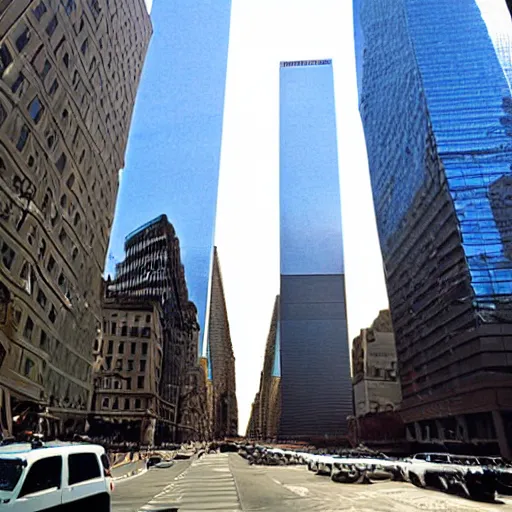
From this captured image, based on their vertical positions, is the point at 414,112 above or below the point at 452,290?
above

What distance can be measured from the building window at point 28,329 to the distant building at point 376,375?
128784 millimetres

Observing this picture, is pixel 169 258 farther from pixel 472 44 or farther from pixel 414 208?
pixel 472 44

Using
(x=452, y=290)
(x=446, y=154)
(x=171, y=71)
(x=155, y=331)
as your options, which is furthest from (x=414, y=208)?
(x=171, y=71)

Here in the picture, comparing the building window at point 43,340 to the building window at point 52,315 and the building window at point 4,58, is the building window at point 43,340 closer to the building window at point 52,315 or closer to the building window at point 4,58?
the building window at point 52,315

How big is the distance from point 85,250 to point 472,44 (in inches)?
3411

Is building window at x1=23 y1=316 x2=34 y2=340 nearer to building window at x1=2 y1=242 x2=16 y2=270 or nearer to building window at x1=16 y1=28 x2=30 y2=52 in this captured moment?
building window at x1=2 y1=242 x2=16 y2=270

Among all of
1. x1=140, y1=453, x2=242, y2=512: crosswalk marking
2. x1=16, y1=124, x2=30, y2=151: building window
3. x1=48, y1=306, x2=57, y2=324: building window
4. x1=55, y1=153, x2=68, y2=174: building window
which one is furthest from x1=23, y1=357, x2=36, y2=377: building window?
x1=140, y1=453, x2=242, y2=512: crosswalk marking

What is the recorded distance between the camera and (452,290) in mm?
76875

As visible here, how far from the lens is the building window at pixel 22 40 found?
34219 millimetres

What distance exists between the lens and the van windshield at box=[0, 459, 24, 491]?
686 centimetres

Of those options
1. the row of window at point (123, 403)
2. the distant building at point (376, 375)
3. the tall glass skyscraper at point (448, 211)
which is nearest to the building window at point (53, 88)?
the tall glass skyscraper at point (448, 211)

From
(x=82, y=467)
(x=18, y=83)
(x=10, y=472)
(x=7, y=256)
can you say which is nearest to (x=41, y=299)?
(x=7, y=256)

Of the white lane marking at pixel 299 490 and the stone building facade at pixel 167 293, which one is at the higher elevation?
the stone building facade at pixel 167 293

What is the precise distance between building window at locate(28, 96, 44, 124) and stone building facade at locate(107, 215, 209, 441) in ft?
229
